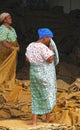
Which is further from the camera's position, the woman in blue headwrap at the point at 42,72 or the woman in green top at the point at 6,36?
the woman in green top at the point at 6,36

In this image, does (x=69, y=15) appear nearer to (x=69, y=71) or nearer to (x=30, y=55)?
(x=69, y=71)

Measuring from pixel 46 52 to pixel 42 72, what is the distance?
0.33m

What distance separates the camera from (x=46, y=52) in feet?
26.3

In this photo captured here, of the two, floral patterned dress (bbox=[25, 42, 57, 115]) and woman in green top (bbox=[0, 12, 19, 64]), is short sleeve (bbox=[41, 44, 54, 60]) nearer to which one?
floral patterned dress (bbox=[25, 42, 57, 115])

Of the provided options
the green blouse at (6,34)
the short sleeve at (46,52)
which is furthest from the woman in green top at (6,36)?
the short sleeve at (46,52)

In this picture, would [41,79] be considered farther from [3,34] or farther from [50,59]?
[3,34]

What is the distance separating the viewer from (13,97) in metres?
9.86

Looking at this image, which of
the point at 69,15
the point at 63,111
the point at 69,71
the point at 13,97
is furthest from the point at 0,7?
the point at 63,111

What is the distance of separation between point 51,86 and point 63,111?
0.76 metres

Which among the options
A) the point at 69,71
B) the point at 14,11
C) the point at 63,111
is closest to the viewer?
the point at 63,111

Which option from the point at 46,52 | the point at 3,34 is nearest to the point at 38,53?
the point at 46,52

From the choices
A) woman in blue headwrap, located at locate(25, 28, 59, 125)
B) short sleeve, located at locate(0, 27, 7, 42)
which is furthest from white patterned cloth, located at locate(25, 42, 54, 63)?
short sleeve, located at locate(0, 27, 7, 42)

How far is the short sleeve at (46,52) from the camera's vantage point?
26.3 feet

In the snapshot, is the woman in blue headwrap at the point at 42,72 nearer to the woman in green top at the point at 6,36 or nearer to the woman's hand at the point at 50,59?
the woman's hand at the point at 50,59
